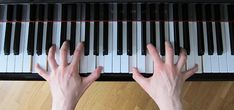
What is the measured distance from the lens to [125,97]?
202 centimetres

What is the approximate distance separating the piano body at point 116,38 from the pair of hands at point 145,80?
0.06 meters

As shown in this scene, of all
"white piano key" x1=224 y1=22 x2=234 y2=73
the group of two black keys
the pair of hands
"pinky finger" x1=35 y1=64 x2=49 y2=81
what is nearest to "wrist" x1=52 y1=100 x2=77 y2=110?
the pair of hands

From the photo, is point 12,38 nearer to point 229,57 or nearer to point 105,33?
point 105,33

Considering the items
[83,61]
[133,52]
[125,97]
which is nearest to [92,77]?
[83,61]

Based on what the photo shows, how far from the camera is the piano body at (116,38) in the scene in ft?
4.56

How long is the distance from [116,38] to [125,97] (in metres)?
0.68

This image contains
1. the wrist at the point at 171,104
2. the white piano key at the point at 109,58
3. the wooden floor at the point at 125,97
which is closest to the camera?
the wrist at the point at 171,104

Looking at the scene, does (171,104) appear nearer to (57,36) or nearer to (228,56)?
(228,56)

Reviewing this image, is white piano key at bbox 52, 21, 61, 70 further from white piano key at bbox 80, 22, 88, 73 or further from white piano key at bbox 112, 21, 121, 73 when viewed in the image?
white piano key at bbox 112, 21, 121, 73

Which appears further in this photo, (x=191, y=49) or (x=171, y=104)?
(x=191, y=49)

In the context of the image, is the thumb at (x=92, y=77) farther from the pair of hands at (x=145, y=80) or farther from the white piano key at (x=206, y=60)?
the white piano key at (x=206, y=60)

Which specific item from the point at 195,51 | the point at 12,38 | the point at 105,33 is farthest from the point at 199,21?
the point at 12,38

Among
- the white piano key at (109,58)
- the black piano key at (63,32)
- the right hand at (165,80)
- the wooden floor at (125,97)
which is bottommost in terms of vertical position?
the wooden floor at (125,97)

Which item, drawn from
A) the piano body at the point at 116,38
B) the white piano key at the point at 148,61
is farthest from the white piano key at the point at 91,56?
the white piano key at the point at 148,61
